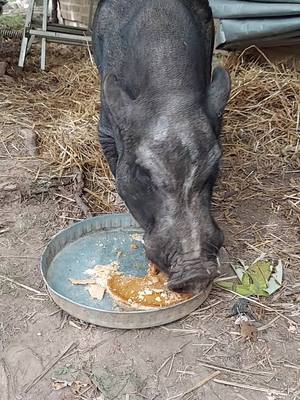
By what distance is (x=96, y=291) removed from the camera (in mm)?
3125

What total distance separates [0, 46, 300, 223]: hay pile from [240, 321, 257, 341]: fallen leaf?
3.41 feet

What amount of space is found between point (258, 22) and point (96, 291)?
3.01m

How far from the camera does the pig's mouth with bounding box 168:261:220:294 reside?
263 cm

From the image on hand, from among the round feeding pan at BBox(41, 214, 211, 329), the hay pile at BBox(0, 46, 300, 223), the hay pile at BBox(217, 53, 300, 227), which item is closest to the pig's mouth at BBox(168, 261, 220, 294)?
the round feeding pan at BBox(41, 214, 211, 329)

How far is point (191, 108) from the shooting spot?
2744 millimetres

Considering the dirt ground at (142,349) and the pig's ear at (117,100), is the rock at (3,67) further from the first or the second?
the pig's ear at (117,100)

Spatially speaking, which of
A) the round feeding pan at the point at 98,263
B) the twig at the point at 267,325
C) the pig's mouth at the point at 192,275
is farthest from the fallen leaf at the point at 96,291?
the twig at the point at 267,325

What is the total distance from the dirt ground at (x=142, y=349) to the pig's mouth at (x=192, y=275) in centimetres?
35

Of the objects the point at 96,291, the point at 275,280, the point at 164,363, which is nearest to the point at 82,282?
the point at 96,291

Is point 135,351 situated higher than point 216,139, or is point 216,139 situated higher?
point 216,139

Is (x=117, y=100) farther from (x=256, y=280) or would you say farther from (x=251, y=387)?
(x=251, y=387)

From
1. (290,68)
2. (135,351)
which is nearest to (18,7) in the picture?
(290,68)

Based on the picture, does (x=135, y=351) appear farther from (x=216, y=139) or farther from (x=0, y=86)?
(x=0, y=86)

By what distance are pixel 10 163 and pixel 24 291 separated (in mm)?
1448
